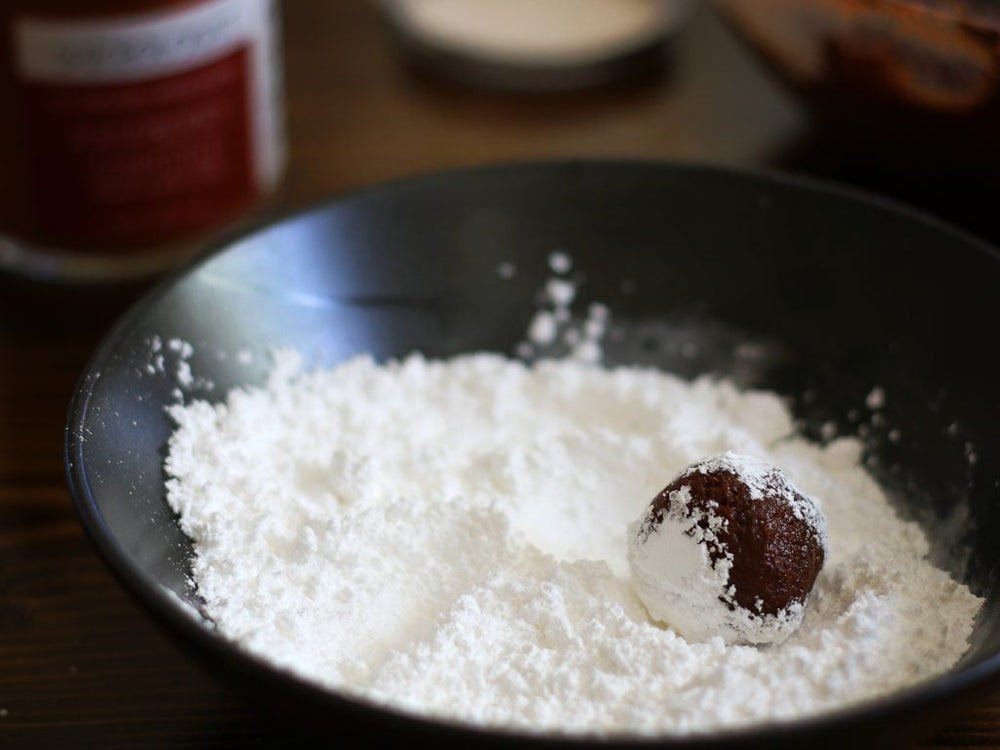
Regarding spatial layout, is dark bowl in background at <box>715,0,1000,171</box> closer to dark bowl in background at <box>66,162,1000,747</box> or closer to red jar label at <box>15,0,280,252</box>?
dark bowl in background at <box>66,162,1000,747</box>

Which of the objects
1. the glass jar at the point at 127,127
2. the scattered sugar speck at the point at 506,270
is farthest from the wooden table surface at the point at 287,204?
the scattered sugar speck at the point at 506,270

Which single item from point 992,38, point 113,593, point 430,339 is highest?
point 992,38

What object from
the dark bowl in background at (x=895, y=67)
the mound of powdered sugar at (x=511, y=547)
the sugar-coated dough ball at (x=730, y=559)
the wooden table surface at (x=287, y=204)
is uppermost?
the dark bowl in background at (x=895, y=67)

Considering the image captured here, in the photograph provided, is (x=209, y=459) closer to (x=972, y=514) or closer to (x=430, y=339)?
(x=430, y=339)

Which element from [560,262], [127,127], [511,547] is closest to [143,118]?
[127,127]

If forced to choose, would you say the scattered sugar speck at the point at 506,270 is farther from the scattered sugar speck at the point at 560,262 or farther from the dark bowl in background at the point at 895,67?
the dark bowl in background at the point at 895,67

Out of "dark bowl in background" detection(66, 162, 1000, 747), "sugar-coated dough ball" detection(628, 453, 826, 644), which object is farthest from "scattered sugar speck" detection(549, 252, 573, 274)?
"sugar-coated dough ball" detection(628, 453, 826, 644)

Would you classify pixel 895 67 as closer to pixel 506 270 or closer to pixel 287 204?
pixel 506 270

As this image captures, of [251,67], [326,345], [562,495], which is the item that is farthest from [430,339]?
[251,67]
